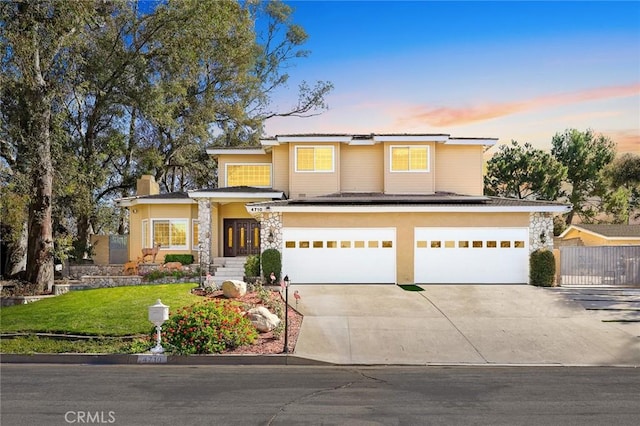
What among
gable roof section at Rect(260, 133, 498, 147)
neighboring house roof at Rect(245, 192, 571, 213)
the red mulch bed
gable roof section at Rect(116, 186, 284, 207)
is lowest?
the red mulch bed

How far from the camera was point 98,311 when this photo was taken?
14.3m

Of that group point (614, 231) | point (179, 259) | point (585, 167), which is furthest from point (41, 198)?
point (585, 167)

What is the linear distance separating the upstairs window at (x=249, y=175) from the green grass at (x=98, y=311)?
7.54m

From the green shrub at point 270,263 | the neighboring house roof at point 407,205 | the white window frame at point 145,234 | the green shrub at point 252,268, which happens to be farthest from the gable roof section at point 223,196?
the green shrub at point 270,263

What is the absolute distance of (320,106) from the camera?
38.8m

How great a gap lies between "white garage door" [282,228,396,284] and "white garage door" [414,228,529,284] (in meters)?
1.25

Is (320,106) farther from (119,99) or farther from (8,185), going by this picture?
(8,185)

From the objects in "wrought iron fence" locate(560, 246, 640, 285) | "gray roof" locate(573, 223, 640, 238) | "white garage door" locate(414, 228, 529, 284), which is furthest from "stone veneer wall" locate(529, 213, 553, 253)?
"gray roof" locate(573, 223, 640, 238)

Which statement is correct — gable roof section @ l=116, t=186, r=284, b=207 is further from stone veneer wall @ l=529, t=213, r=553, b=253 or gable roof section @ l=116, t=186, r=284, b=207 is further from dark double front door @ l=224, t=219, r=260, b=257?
stone veneer wall @ l=529, t=213, r=553, b=253

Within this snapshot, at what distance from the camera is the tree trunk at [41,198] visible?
2031 centimetres

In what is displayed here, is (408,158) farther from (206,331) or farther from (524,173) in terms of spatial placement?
(524,173)

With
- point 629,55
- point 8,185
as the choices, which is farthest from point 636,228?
point 8,185

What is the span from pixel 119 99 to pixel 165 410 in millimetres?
23995

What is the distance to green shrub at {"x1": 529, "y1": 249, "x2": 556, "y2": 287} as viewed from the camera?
18.6 meters
